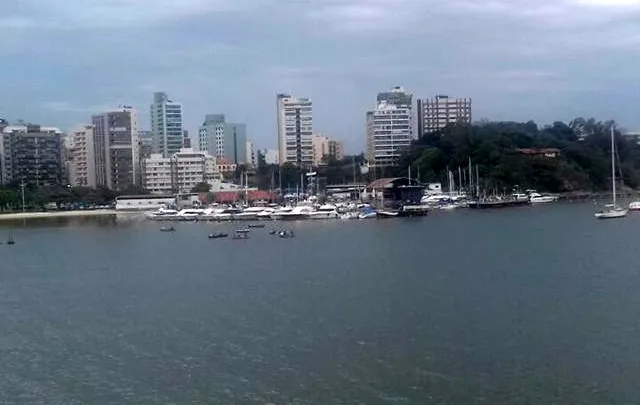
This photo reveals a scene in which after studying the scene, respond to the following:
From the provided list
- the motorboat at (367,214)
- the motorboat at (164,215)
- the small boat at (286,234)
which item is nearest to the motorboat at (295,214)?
the motorboat at (367,214)

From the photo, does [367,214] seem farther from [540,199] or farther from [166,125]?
[166,125]

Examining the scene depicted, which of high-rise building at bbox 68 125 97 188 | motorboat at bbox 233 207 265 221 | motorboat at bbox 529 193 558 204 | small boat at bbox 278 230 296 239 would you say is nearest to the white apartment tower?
motorboat at bbox 529 193 558 204

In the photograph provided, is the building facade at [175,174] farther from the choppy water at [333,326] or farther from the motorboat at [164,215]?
the choppy water at [333,326]

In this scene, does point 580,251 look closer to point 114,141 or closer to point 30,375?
point 30,375

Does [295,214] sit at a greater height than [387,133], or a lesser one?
lesser

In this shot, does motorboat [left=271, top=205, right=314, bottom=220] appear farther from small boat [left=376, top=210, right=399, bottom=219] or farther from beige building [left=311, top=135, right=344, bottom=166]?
beige building [left=311, top=135, right=344, bottom=166]

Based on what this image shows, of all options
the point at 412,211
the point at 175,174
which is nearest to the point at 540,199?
the point at 412,211
